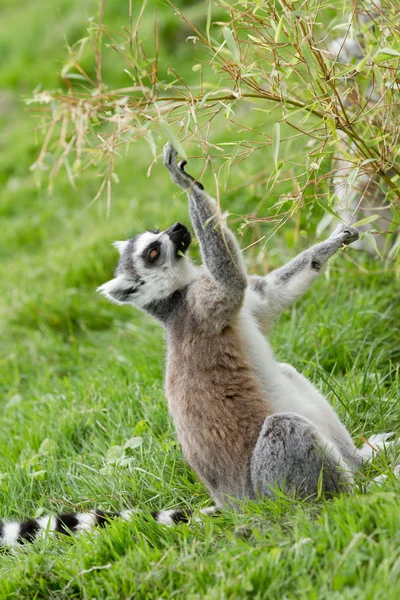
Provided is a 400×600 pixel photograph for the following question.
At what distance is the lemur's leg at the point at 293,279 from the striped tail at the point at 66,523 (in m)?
1.04

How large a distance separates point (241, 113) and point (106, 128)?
2079 millimetres

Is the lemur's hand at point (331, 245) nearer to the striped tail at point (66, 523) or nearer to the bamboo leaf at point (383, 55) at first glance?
the bamboo leaf at point (383, 55)

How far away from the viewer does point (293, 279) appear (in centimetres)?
374

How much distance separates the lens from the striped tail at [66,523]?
3.28 meters

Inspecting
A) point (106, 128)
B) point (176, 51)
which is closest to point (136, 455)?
point (106, 128)

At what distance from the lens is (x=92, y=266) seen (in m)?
6.86

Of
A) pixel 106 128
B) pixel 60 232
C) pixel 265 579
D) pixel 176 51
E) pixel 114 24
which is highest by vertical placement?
pixel 114 24

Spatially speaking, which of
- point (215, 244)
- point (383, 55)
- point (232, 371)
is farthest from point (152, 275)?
point (383, 55)

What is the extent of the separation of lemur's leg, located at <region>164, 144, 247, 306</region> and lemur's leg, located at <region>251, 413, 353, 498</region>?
2.12 feet

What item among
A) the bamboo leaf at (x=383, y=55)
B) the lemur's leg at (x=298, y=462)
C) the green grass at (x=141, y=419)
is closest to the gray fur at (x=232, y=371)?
the lemur's leg at (x=298, y=462)

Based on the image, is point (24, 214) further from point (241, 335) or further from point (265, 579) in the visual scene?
point (265, 579)

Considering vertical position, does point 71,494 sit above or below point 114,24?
below

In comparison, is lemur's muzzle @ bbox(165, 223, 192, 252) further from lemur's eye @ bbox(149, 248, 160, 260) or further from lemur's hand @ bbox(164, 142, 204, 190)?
lemur's hand @ bbox(164, 142, 204, 190)

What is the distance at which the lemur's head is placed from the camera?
372cm
